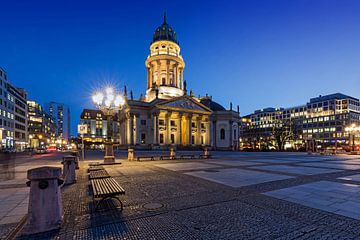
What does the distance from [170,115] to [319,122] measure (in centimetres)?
8778

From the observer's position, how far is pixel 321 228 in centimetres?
497

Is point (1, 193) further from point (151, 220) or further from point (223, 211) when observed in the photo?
point (223, 211)

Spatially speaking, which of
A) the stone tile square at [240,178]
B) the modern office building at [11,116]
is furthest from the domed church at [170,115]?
the stone tile square at [240,178]

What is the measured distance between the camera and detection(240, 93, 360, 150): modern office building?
9694cm

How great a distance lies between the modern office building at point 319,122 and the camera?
96938 millimetres

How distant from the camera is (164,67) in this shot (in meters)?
78.2

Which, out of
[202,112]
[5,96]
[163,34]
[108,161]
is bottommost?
[108,161]

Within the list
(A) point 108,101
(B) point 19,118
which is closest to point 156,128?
(A) point 108,101

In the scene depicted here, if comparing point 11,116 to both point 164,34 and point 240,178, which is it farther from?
point 240,178

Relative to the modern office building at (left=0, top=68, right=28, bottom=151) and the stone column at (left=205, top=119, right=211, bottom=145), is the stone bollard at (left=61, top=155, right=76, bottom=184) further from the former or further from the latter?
the stone column at (left=205, top=119, right=211, bottom=145)

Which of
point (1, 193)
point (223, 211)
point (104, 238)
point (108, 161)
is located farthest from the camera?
point (108, 161)

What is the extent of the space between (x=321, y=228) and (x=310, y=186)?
17.3 feet

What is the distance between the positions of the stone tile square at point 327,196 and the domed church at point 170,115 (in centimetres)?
5201

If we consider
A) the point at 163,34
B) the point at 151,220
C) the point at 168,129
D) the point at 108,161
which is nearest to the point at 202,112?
the point at 168,129
